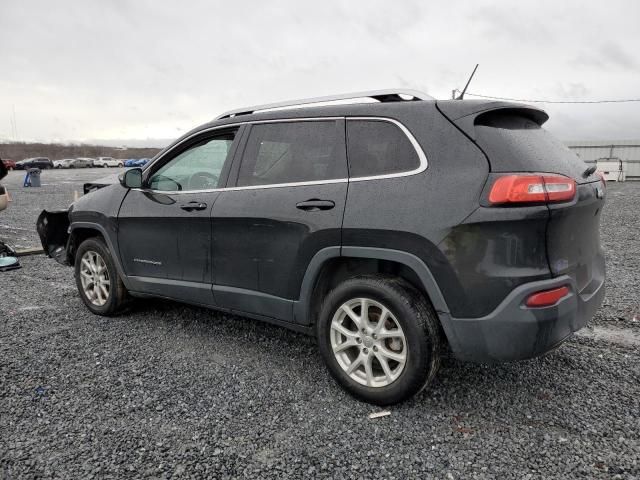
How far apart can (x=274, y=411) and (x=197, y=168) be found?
204 centimetres

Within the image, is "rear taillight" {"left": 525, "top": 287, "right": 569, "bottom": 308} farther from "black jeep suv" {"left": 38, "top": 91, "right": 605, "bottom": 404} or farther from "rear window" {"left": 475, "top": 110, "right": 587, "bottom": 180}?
"rear window" {"left": 475, "top": 110, "right": 587, "bottom": 180}

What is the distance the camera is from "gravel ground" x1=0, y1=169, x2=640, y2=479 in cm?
247

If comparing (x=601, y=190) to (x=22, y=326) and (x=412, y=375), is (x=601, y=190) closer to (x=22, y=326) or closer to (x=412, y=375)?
(x=412, y=375)

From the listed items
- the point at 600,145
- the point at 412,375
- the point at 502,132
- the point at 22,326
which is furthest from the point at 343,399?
the point at 600,145

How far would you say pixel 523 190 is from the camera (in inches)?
99.3

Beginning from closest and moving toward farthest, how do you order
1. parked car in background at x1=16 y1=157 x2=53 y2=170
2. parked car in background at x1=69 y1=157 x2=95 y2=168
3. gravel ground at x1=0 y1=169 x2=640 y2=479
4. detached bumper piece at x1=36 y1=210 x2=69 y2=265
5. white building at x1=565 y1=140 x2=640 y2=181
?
gravel ground at x1=0 y1=169 x2=640 y2=479, detached bumper piece at x1=36 y1=210 x2=69 y2=265, white building at x1=565 y1=140 x2=640 y2=181, parked car in background at x1=16 y1=157 x2=53 y2=170, parked car in background at x1=69 y1=157 x2=95 y2=168

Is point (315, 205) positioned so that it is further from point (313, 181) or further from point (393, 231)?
point (393, 231)

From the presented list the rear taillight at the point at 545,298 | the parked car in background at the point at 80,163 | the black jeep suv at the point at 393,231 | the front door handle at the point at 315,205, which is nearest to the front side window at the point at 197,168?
the black jeep suv at the point at 393,231

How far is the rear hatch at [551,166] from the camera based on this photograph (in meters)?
2.62

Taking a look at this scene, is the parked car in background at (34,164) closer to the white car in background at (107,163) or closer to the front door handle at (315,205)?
the white car in background at (107,163)

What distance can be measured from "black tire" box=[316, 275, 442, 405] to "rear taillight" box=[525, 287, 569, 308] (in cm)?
53

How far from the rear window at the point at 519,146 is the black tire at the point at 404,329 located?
33.3 inches

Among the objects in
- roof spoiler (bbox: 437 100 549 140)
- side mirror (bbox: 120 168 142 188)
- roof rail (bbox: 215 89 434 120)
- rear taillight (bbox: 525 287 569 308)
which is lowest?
rear taillight (bbox: 525 287 569 308)

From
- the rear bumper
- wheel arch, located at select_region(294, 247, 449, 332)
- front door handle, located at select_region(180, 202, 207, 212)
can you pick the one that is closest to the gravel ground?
the rear bumper
